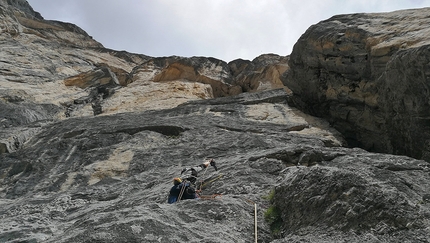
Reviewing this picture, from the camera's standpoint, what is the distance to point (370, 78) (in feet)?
51.8

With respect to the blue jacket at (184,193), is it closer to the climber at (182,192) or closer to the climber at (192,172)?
the climber at (182,192)

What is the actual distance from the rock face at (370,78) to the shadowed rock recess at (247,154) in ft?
0.18

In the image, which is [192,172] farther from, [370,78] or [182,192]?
[370,78]

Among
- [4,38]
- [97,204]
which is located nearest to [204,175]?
[97,204]

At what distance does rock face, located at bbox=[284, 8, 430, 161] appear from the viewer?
12.3 meters

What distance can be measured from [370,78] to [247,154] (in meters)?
6.65

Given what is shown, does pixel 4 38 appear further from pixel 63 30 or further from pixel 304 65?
pixel 304 65

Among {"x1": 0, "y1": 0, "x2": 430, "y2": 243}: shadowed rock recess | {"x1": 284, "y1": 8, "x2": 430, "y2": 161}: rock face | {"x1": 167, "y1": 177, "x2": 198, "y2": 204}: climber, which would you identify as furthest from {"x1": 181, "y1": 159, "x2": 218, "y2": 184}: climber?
{"x1": 284, "y1": 8, "x2": 430, "y2": 161}: rock face

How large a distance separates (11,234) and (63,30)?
45550 millimetres

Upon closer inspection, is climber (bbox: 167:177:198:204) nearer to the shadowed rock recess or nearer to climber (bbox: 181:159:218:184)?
the shadowed rock recess

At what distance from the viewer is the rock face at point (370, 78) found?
12289mm

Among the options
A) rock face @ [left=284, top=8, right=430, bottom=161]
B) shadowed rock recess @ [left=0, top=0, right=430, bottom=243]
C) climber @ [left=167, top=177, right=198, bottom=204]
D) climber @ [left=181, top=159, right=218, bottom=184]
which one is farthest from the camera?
rock face @ [left=284, top=8, right=430, bottom=161]

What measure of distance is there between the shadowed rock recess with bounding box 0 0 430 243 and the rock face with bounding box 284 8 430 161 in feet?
0.18

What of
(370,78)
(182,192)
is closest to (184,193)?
(182,192)
